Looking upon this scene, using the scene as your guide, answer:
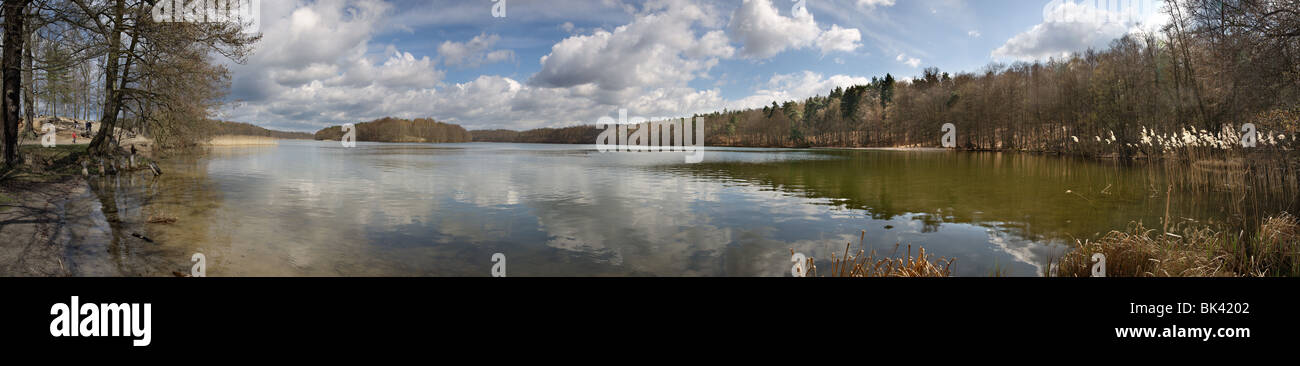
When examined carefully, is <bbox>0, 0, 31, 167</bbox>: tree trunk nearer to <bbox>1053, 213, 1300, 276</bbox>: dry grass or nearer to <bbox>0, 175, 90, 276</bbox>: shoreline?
<bbox>0, 175, 90, 276</bbox>: shoreline

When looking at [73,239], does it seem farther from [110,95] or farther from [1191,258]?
[1191,258]

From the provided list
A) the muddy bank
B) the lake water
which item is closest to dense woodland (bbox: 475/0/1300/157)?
the lake water

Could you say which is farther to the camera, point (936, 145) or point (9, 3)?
point (936, 145)

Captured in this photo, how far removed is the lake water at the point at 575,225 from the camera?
28.7 feet

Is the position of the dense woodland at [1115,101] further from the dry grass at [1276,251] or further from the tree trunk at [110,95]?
the tree trunk at [110,95]

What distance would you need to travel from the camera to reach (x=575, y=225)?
12188 mm

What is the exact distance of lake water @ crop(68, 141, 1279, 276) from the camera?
874cm

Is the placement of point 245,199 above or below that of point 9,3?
below

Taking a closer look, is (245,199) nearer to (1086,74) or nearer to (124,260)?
(124,260)

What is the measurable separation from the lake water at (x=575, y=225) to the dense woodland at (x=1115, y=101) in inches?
133

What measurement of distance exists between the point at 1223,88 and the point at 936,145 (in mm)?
73272

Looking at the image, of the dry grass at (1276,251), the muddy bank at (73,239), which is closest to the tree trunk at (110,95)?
the muddy bank at (73,239)
